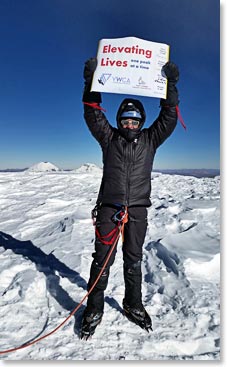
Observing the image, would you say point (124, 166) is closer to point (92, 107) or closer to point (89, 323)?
point (92, 107)

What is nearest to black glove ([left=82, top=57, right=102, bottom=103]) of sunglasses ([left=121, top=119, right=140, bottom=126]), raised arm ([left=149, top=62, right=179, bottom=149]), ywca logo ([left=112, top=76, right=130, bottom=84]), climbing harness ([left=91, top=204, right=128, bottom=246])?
ywca logo ([left=112, top=76, right=130, bottom=84])

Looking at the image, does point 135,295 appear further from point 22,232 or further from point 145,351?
point 22,232

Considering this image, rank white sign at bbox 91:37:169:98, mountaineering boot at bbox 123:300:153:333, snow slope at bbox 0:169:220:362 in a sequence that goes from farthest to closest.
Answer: mountaineering boot at bbox 123:300:153:333, white sign at bbox 91:37:169:98, snow slope at bbox 0:169:220:362

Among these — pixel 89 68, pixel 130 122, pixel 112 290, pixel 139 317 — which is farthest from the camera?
pixel 112 290

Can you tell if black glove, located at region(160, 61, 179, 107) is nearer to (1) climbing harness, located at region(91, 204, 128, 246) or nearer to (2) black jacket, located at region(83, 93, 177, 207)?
(2) black jacket, located at region(83, 93, 177, 207)

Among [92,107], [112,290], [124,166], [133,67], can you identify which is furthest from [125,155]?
[112,290]

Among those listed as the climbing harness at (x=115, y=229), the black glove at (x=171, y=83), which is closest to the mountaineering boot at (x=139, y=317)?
the climbing harness at (x=115, y=229)

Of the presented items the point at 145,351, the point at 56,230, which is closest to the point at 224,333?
the point at 145,351
